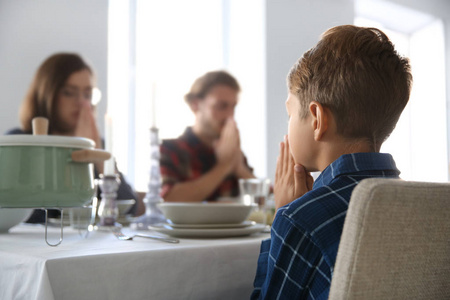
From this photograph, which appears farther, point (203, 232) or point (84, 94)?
point (84, 94)

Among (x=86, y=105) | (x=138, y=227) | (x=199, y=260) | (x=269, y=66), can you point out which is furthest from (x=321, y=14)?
(x=199, y=260)

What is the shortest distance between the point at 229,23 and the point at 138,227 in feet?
10.9

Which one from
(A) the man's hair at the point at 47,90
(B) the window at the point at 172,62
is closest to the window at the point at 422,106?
(B) the window at the point at 172,62

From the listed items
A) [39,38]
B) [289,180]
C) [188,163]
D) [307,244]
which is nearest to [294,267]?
[307,244]

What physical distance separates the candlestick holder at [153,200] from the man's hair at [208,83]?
245 centimetres

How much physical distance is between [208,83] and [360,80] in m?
3.05

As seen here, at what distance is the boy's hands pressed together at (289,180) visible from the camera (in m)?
0.86

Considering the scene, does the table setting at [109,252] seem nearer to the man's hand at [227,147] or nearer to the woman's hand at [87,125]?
the woman's hand at [87,125]

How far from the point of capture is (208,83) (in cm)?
372

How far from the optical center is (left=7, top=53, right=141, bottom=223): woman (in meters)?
2.70

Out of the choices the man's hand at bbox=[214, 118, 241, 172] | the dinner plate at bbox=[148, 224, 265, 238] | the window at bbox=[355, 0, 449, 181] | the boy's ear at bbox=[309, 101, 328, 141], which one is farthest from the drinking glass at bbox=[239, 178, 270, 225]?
the window at bbox=[355, 0, 449, 181]

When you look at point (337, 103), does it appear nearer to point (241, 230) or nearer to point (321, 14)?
point (241, 230)

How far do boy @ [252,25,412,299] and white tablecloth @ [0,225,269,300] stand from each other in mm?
70

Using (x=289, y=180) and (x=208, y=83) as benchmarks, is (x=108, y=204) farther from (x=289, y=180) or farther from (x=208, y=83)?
(x=208, y=83)
